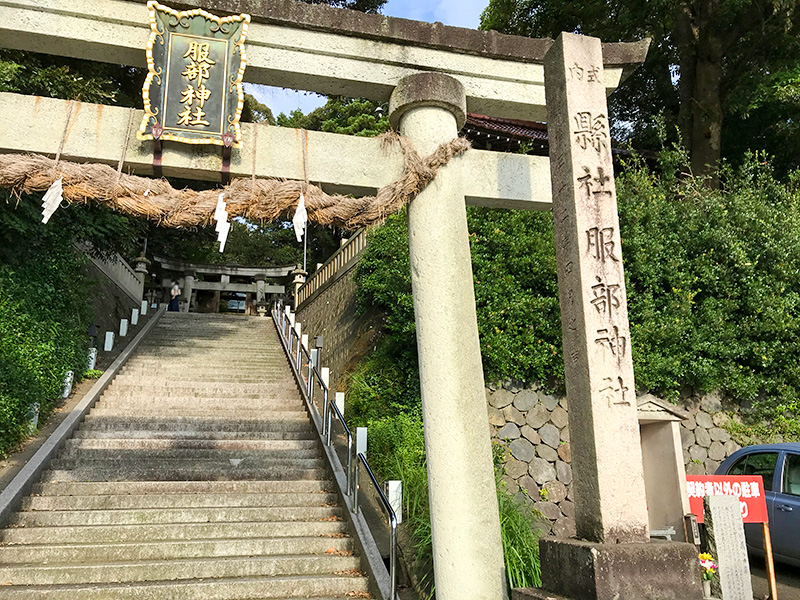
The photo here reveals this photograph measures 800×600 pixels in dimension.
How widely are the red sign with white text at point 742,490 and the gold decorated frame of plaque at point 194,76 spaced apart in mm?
5041

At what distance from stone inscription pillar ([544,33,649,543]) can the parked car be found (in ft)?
13.8

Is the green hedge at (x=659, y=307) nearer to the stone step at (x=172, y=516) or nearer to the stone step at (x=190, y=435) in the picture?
the stone step at (x=190, y=435)

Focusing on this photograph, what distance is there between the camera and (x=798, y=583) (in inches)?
246

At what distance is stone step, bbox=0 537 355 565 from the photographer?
200 inches

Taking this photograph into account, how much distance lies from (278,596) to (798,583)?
219 inches

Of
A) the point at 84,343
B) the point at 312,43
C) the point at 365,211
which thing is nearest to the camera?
the point at 365,211

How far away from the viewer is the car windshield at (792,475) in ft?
20.9

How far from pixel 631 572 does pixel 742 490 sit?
3034 mm

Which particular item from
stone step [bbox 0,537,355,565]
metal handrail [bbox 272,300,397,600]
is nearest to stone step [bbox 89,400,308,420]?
metal handrail [bbox 272,300,397,600]

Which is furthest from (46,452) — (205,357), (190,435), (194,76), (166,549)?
(205,357)

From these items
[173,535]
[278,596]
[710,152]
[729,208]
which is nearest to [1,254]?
[173,535]

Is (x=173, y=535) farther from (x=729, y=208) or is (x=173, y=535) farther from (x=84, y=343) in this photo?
(x=729, y=208)

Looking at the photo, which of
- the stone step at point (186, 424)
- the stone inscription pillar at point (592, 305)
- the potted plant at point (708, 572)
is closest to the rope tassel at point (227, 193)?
the stone inscription pillar at point (592, 305)

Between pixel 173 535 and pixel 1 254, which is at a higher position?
pixel 1 254
